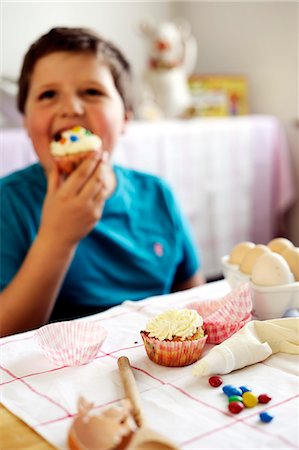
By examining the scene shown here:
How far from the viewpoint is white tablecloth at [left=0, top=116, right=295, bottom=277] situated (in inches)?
94.1

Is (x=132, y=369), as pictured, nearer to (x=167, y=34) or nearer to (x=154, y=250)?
(x=154, y=250)

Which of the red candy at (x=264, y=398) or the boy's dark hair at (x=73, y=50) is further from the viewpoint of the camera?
the boy's dark hair at (x=73, y=50)

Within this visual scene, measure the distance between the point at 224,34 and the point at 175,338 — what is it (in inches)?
106

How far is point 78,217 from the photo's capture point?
3.32 ft

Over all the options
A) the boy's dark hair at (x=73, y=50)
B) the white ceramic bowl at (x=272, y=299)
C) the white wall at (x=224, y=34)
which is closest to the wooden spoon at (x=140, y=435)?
the white ceramic bowl at (x=272, y=299)

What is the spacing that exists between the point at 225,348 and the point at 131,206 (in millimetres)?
683

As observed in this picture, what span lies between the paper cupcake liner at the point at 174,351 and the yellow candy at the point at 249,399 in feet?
0.32

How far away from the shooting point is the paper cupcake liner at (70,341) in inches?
24.7

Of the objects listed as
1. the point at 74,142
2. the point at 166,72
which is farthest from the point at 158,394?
the point at 166,72

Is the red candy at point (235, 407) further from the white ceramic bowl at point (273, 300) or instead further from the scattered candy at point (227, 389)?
the white ceramic bowl at point (273, 300)

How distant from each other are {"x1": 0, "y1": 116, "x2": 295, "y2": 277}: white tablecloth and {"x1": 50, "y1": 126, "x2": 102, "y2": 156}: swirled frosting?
1.08m

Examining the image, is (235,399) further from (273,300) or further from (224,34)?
(224,34)

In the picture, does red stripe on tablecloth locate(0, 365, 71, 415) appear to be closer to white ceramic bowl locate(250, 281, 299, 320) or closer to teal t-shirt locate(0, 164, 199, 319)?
white ceramic bowl locate(250, 281, 299, 320)

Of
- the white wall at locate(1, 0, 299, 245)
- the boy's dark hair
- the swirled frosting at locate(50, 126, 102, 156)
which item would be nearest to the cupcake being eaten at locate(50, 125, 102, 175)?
the swirled frosting at locate(50, 126, 102, 156)
